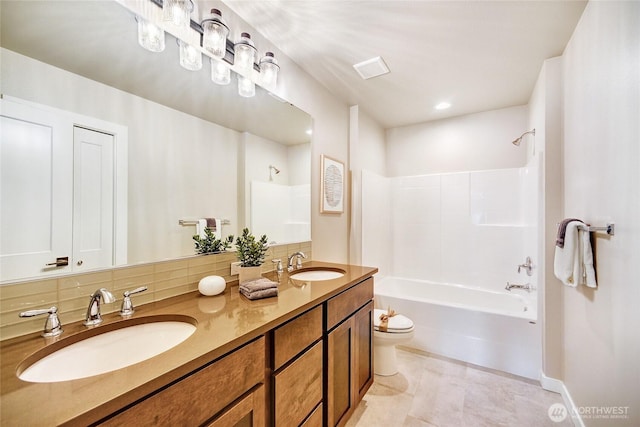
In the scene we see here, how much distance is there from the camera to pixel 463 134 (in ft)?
10.5

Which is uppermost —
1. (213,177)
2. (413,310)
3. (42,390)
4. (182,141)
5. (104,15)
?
(104,15)

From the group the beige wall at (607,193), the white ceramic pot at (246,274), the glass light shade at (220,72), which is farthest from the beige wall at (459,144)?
the white ceramic pot at (246,274)

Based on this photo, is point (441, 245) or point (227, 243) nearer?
point (227, 243)

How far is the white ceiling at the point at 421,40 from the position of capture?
1551mm

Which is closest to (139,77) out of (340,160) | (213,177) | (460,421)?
(213,177)

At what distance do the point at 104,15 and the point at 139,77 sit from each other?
23 centimetres

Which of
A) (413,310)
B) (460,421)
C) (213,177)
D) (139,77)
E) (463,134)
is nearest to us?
(139,77)

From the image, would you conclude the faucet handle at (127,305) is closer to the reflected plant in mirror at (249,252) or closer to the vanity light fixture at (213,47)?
the reflected plant in mirror at (249,252)

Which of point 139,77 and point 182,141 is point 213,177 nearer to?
point 182,141

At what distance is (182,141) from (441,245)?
3.01 meters

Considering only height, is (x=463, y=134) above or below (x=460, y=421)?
above

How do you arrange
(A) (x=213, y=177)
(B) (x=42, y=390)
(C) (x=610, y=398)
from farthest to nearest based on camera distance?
(A) (x=213, y=177) < (C) (x=610, y=398) < (B) (x=42, y=390)

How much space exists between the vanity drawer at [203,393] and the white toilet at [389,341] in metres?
1.38

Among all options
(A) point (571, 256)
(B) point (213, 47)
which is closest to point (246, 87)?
(B) point (213, 47)
